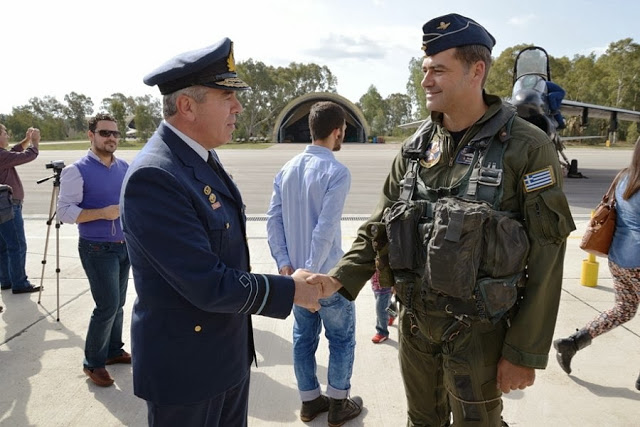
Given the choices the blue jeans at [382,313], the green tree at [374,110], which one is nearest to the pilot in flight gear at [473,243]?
the blue jeans at [382,313]

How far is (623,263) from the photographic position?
3.52 metres

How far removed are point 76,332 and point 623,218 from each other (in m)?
5.07

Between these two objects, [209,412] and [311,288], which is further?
[311,288]

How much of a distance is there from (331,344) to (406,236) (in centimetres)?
130

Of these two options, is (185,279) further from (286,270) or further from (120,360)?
(120,360)

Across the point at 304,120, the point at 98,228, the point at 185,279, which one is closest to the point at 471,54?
the point at 185,279

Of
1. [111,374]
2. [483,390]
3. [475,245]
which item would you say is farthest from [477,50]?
[111,374]

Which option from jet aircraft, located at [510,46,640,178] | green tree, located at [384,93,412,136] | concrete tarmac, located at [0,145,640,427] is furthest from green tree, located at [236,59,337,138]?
concrete tarmac, located at [0,145,640,427]

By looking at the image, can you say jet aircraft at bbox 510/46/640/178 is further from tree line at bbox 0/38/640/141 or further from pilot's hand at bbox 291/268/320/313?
tree line at bbox 0/38/640/141

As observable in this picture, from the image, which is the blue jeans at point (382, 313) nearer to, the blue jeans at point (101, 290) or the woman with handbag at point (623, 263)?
the woman with handbag at point (623, 263)

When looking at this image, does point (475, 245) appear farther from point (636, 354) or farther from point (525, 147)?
point (636, 354)

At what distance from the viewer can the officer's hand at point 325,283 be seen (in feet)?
7.41

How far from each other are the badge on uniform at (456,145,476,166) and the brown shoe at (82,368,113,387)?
3139 mm

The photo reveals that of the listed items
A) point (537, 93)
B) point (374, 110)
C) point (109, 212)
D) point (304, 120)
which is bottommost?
point (109, 212)
